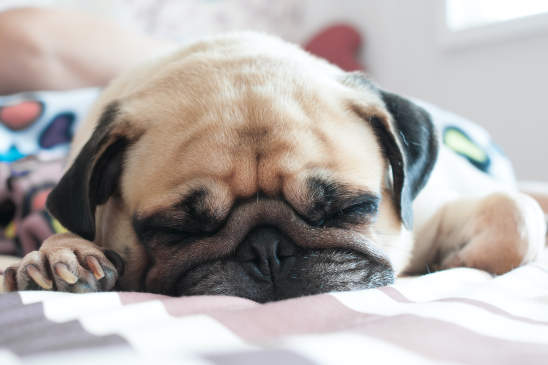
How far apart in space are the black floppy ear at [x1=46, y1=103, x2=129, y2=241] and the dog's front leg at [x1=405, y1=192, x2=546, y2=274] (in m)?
1.03

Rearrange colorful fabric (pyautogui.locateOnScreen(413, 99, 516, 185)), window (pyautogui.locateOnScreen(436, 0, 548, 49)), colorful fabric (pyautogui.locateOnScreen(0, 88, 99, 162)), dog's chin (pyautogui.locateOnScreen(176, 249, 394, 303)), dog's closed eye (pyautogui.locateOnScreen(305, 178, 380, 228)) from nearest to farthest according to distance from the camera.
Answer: dog's chin (pyautogui.locateOnScreen(176, 249, 394, 303)), dog's closed eye (pyautogui.locateOnScreen(305, 178, 380, 228)), colorful fabric (pyautogui.locateOnScreen(0, 88, 99, 162)), colorful fabric (pyautogui.locateOnScreen(413, 99, 516, 185)), window (pyautogui.locateOnScreen(436, 0, 548, 49))

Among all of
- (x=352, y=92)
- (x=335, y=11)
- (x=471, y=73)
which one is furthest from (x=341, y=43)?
(x=352, y=92)

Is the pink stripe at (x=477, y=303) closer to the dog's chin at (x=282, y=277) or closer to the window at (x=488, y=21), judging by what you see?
the dog's chin at (x=282, y=277)

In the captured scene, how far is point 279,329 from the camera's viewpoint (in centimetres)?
83

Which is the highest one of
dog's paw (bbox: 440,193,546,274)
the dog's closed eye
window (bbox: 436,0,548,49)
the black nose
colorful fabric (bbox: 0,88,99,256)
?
window (bbox: 436,0,548,49)

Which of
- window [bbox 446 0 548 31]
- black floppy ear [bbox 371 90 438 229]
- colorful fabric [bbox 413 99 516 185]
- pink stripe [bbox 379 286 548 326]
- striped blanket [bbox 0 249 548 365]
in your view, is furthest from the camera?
window [bbox 446 0 548 31]

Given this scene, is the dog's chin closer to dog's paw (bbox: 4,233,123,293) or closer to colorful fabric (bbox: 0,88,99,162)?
dog's paw (bbox: 4,233,123,293)

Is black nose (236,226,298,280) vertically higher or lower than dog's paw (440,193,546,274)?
higher

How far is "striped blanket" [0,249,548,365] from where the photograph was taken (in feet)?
2.21

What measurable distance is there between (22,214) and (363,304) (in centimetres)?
177

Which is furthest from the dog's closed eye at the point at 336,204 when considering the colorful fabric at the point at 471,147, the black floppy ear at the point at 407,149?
the colorful fabric at the point at 471,147

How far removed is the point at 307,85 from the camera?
1547 millimetres

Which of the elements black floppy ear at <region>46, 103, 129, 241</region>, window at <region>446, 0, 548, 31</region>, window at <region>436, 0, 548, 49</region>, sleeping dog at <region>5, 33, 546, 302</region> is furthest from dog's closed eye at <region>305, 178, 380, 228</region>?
window at <region>446, 0, 548, 31</region>

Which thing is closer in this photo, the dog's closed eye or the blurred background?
the dog's closed eye
